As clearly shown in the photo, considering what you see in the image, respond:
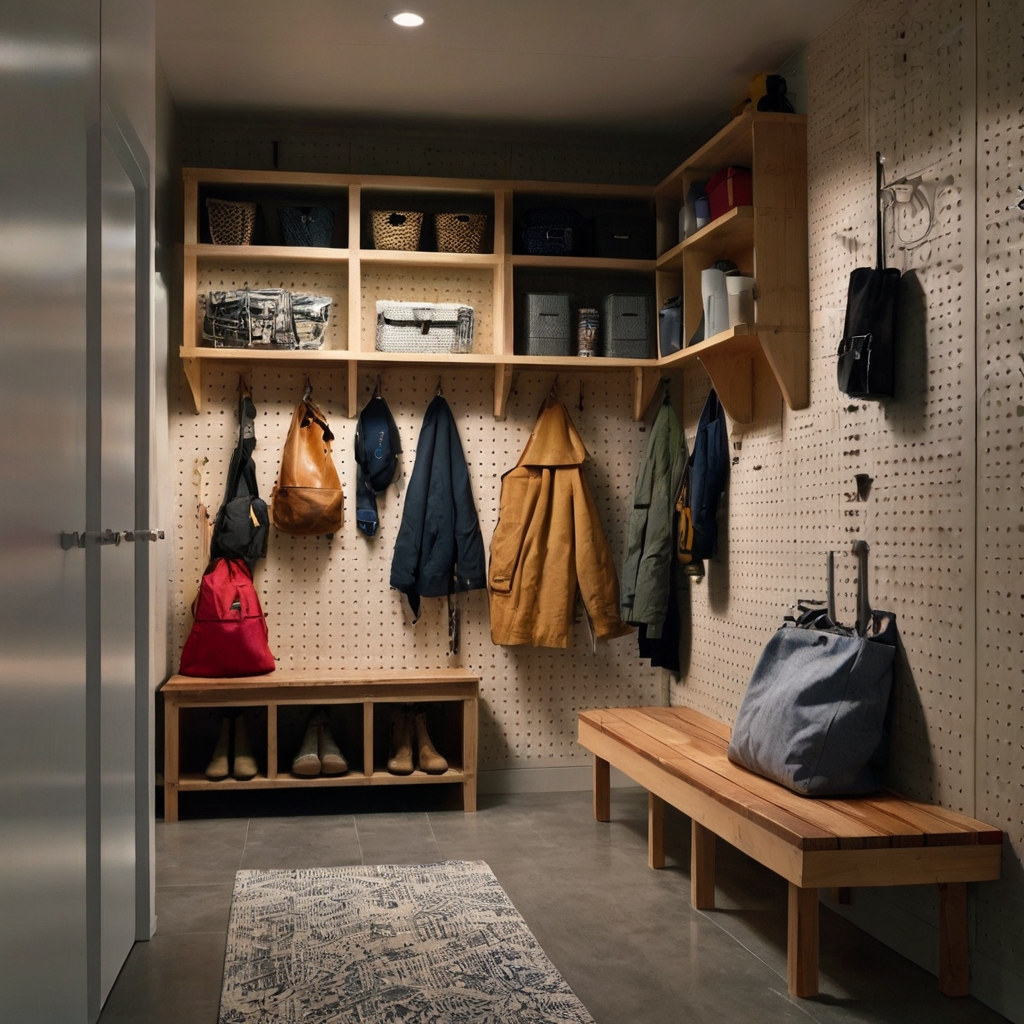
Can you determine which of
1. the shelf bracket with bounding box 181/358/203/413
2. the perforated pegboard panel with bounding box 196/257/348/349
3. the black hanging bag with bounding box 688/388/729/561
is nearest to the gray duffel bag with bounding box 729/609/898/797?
the black hanging bag with bounding box 688/388/729/561

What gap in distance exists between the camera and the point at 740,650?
14.7 ft

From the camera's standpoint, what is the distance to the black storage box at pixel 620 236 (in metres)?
5.10

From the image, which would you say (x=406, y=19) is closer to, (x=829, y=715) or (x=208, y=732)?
(x=829, y=715)

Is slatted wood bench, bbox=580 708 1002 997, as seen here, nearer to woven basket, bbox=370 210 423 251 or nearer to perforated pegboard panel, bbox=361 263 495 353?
perforated pegboard panel, bbox=361 263 495 353

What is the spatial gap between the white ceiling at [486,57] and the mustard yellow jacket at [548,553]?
144 centimetres

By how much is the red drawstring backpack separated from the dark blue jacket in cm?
63

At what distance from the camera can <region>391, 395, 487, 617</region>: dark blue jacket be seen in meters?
5.08

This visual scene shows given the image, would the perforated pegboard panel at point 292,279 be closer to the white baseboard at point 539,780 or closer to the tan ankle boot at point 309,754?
the tan ankle boot at point 309,754

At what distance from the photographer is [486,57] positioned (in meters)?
4.29

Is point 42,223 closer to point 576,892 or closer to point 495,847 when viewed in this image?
point 576,892

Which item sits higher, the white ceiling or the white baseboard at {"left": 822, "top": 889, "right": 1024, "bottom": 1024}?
the white ceiling

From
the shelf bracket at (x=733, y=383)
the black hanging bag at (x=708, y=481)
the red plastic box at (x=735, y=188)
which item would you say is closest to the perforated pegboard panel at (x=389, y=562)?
the black hanging bag at (x=708, y=481)

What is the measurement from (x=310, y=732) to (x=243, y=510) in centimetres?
100

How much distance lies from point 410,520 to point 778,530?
1725mm
